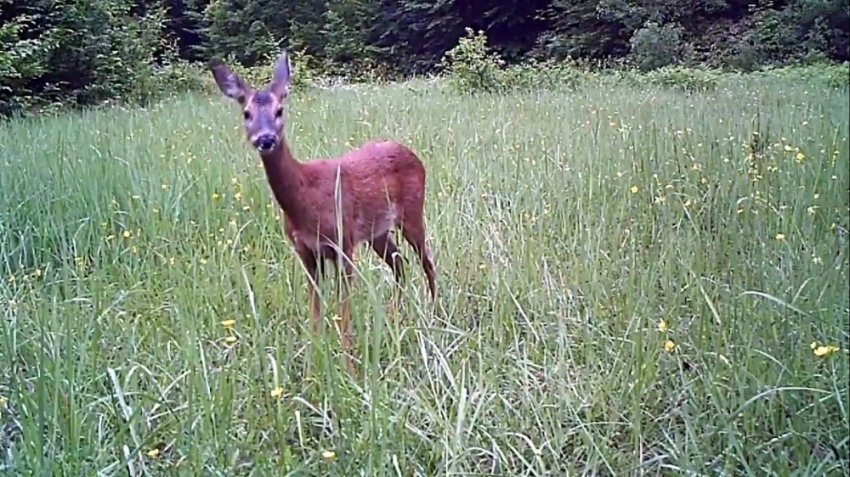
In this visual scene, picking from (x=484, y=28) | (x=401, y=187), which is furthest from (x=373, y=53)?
(x=401, y=187)

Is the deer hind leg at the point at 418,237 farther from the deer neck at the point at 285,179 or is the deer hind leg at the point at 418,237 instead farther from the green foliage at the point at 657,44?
the green foliage at the point at 657,44

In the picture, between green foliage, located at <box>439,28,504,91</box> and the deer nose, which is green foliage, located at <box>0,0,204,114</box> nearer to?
green foliage, located at <box>439,28,504,91</box>

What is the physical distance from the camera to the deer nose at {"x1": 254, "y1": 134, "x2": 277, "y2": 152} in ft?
6.51

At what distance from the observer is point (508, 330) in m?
1.88

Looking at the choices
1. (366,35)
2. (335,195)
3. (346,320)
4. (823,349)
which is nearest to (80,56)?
(366,35)

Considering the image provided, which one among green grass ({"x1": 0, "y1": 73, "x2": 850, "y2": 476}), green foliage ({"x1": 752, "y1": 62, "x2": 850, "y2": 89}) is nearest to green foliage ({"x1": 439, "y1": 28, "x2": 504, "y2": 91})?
green grass ({"x1": 0, "y1": 73, "x2": 850, "y2": 476})

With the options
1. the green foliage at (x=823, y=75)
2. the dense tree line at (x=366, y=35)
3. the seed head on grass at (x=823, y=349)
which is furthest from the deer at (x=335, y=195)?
the green foliage at (x=823, y=75)

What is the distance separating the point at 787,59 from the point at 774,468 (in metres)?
0.56

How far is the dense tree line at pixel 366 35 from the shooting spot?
135 cm

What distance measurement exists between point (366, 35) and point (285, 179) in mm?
1142

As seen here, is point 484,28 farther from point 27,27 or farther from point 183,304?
point 27,27

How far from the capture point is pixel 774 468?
3.98ft

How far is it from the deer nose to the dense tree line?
2.69 ft

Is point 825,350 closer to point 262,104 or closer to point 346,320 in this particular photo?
point 346,320
